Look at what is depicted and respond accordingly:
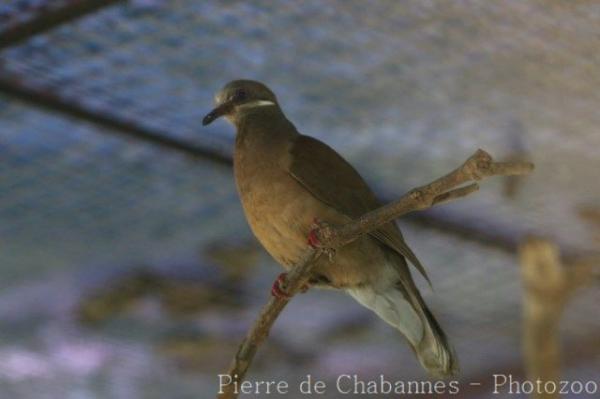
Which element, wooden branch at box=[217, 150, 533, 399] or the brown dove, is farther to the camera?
the brown dove

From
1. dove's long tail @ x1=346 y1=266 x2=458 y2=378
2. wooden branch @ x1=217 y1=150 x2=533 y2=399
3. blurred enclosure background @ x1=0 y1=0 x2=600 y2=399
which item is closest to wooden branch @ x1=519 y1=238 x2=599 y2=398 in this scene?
wooden branch @ x1=217 y1=150 x2=533 y2=399

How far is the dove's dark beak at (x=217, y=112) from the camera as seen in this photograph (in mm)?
2215

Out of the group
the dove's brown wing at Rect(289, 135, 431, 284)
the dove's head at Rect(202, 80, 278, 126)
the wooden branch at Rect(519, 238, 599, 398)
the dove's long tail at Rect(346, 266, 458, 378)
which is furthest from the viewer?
the dove's head at Rect(202, 80, 278, 126)

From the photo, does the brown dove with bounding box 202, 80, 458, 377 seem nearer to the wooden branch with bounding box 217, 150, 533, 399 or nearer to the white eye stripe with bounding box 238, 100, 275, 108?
the white eye stripe with bounding box 238, 100, 275, 108

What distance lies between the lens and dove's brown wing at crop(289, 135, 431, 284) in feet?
6.84

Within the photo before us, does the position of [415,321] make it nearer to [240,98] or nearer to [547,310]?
[240,98]

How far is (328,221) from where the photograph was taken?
2.07 metres

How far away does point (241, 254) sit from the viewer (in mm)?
2893

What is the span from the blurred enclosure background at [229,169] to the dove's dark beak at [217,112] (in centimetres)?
11

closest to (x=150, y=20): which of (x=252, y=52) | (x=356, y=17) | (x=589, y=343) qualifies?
(x=252, y=52)

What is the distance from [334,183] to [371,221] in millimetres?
708

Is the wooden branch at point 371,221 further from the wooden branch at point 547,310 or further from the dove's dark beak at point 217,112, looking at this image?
the dove's dark beak at point 217,112

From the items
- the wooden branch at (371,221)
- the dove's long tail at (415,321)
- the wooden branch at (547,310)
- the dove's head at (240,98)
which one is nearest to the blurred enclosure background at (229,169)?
the dove's head at (240,98)

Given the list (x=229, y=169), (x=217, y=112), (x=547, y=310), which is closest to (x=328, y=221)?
(x=217, y=112)
